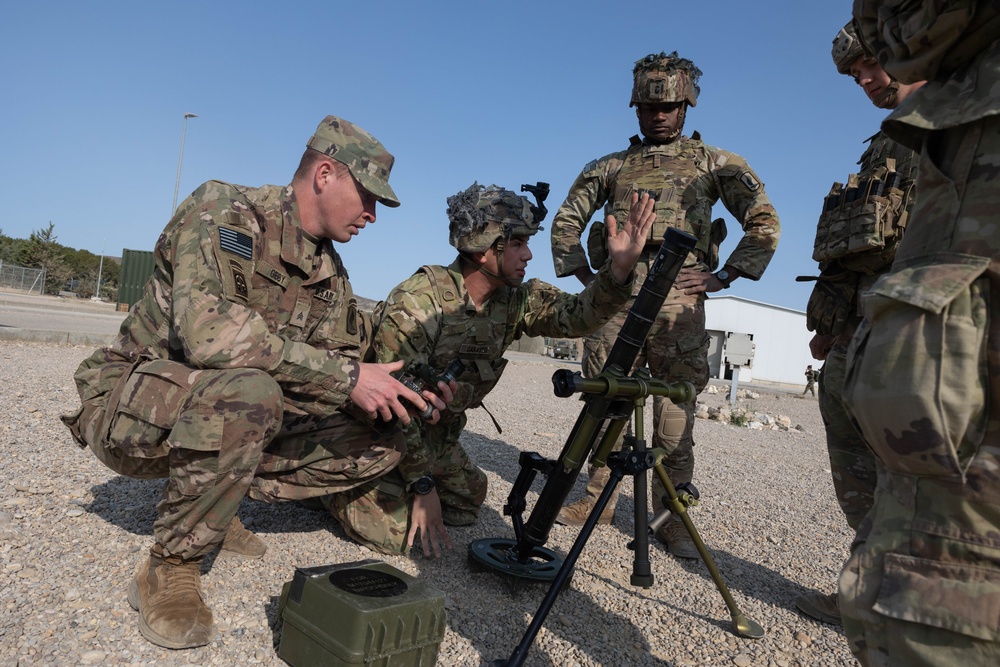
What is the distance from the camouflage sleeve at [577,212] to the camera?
4.81 metres

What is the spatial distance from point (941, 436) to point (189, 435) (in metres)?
2.38

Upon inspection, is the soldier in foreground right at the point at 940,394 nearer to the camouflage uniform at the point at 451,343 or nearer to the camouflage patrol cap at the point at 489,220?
the camouflage uniform at the point at 451,343

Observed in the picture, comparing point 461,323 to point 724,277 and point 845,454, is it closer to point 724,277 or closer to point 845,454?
point 724,277

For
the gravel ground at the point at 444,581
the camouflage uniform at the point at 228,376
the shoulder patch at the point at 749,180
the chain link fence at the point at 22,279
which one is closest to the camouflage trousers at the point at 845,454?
the gravel ground at the point at 444,581

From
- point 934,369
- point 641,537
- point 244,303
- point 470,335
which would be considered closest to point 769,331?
point 470,335

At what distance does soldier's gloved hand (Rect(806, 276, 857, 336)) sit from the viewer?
3422 millimetres

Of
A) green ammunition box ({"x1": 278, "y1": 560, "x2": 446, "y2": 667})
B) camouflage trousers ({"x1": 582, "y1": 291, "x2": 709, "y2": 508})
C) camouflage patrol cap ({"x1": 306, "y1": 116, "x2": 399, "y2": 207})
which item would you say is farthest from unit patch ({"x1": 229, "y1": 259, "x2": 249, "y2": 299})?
camouflage trousers ({"x1": 582, "y1": 291, "x2": 709, "y2": 508})

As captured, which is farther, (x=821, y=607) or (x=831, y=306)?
(x=831, y=306)

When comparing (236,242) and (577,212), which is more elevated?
(577,212)

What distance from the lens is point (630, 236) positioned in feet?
11.3

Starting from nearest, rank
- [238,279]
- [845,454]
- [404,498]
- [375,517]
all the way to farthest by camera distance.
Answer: [238,279], [845,454], [375,517], [404,498]

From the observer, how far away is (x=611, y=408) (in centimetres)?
290

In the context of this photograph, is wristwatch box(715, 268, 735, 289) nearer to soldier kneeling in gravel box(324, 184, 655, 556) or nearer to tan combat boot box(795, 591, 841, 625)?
soldier kneeling in gravel box(324, 184, 655, 556)

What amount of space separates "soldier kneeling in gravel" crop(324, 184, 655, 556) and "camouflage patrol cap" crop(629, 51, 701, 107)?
1.25m
